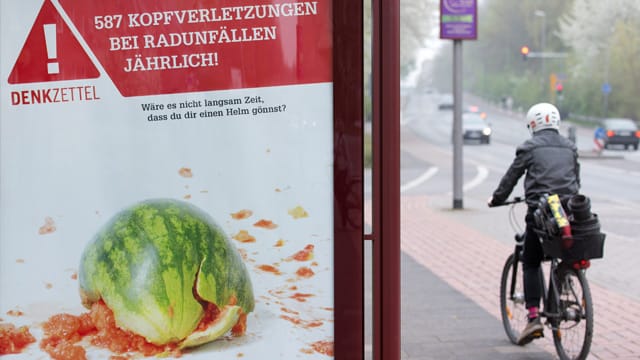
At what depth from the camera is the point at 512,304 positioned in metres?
5.86

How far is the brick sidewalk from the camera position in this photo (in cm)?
587

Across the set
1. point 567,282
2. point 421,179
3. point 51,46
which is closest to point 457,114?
point 421,179

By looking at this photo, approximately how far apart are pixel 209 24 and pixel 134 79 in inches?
12.0

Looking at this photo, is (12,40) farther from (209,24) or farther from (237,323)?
(237,323)

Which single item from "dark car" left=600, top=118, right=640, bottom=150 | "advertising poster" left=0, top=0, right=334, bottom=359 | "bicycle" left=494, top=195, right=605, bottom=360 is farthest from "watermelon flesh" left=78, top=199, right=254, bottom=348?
"dark car" left=600, top=118, right=640, bottom=150

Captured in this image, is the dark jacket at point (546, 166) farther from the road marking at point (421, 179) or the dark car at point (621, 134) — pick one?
the dark car at point (621, 134)

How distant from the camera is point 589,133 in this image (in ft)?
182

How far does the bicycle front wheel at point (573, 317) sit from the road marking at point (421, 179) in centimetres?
1369

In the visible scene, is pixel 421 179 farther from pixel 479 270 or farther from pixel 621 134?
pixel 621 134

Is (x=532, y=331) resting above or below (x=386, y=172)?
below

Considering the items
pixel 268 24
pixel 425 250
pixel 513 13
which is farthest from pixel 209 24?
pixel 513 13

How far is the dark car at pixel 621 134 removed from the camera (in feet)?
120

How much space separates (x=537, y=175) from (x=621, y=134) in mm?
33935

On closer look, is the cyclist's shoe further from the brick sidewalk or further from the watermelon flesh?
the watermelon flesh
